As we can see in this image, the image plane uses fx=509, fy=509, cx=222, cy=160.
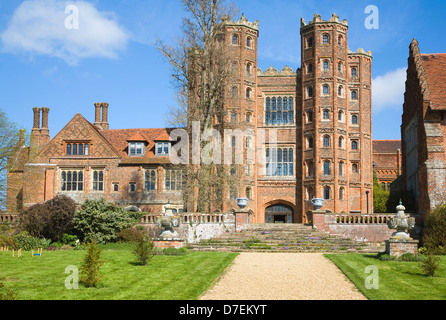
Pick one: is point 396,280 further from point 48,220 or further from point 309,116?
point 309,116

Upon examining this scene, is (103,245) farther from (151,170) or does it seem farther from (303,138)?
(303,138)

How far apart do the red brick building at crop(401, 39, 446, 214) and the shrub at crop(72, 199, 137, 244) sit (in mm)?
16379

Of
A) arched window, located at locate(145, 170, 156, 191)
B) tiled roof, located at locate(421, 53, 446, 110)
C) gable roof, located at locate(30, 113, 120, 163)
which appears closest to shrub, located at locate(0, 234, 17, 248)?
arched window, located at locate(145, 170, 156, 191)

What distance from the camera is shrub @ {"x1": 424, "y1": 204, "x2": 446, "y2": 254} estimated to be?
71.8 feet

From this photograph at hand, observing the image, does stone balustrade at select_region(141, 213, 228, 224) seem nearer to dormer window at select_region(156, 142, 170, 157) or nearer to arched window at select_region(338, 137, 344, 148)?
dormer window at select_region(156, 142, 170, 157)

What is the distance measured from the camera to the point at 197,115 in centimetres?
3005

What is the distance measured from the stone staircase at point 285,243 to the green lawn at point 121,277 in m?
4.10

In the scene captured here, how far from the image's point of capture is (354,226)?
89.4 ft

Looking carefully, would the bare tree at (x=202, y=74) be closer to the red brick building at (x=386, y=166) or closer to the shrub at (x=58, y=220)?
the shrub at (x=58, y=220)

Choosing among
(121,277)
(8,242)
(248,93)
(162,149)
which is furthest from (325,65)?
(121,277)

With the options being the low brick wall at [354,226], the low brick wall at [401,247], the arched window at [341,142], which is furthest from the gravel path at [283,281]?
the arched window at [341,142]

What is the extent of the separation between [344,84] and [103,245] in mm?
24120

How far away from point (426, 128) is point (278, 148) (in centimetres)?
1357
